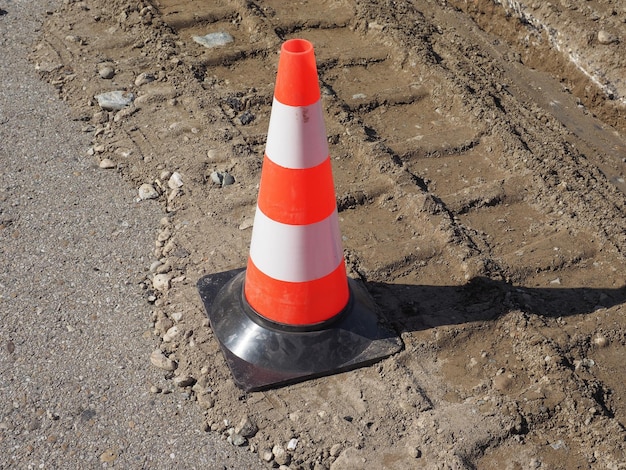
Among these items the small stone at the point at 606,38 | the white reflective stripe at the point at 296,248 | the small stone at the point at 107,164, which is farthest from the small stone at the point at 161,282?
the small stone at the point at 606,38

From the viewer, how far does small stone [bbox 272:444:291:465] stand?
2936mm

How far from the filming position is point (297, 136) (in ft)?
9.72

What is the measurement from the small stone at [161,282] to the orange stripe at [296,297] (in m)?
0.50

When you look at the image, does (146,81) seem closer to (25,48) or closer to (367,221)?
(25,48)

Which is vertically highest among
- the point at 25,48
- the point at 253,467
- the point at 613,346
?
the point at 613,346

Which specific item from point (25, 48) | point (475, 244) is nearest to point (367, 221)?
point (475, 244)

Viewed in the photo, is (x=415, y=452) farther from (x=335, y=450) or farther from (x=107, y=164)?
(x=107, y=164)

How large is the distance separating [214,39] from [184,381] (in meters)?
2.87

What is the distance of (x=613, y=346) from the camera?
3438mm

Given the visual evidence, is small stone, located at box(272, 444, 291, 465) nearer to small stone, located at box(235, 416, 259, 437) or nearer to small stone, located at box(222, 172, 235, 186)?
small stone, located at box(235, 416, 259, 437)

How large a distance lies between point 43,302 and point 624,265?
2.76m

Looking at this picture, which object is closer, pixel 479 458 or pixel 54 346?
pixel 479 458

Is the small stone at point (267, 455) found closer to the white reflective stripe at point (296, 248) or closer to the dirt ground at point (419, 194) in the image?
the dirt ground at point (419, 194)

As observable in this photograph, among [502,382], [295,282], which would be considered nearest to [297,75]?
[295,282]
